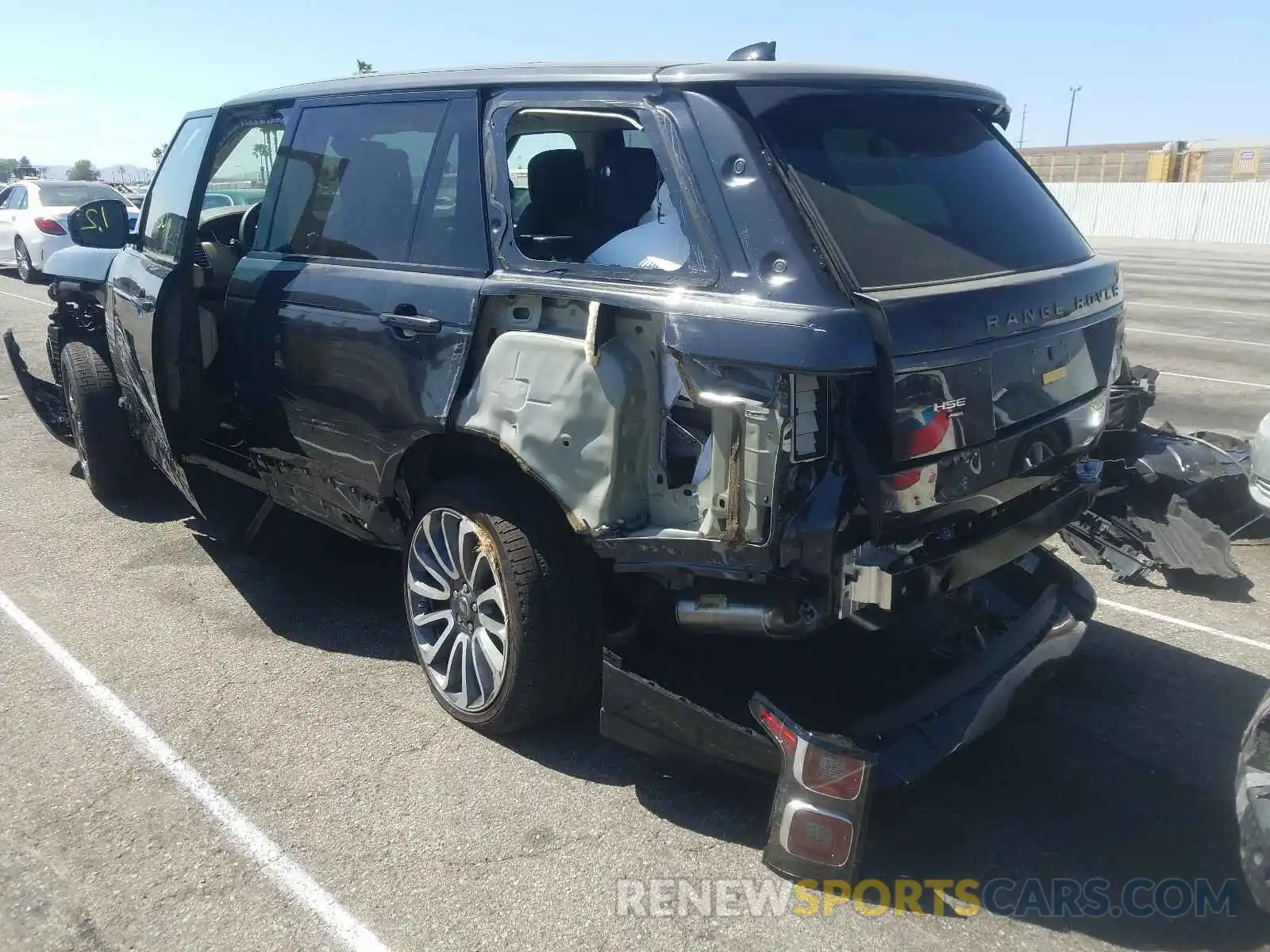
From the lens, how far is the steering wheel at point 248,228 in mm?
4758

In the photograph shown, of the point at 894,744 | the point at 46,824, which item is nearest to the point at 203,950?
the point at 46,824

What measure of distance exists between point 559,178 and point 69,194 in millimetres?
18441

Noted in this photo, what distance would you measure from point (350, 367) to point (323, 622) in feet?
4.67

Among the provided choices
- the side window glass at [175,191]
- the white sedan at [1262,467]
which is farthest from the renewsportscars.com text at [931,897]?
the side window glass at [175,191]

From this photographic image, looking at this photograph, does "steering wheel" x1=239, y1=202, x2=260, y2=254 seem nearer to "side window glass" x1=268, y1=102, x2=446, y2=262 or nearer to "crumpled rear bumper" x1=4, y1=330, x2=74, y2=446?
"side window glass" x1=268, y1=102, x2=446, y2=262

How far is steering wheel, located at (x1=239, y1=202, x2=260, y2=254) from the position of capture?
187 inches

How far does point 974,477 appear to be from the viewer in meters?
2.86

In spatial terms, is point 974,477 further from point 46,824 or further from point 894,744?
point 46,824

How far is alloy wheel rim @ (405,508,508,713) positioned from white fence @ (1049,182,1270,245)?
109 ft

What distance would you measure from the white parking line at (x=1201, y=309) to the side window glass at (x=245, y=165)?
14.1 m

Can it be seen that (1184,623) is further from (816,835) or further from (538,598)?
(538,598)

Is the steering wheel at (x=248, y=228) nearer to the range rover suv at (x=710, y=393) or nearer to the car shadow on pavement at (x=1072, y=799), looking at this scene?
the range rover suv at (x=710, y=393)

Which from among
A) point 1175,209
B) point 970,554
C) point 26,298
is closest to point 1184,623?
point 970,554

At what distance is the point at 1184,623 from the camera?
458cm
